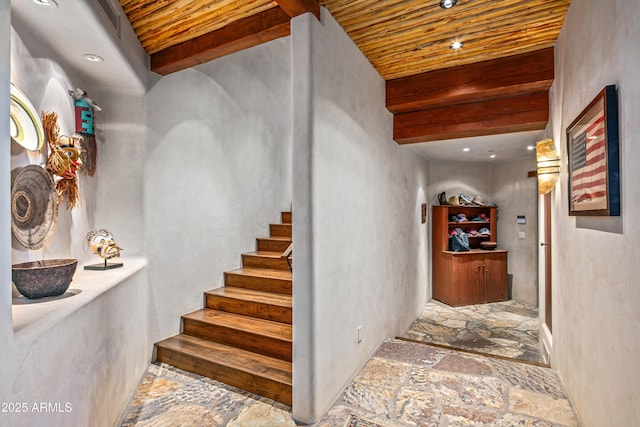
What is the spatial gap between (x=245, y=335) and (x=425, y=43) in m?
2.81

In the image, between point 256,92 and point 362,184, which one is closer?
point 362,184

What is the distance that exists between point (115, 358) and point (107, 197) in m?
1.34

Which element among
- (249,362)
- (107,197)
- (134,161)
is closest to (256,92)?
(134,161)

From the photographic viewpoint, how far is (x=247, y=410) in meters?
2.22

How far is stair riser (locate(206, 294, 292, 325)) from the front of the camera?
9.69 feet

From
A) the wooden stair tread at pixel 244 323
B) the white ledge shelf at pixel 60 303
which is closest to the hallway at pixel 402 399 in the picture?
the wooden stair tread at pixel 244 323

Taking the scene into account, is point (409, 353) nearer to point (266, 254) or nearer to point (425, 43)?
point (266, 254)

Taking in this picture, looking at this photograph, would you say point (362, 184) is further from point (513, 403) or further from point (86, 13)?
point (86, 13)

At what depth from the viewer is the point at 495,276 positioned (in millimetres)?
5871

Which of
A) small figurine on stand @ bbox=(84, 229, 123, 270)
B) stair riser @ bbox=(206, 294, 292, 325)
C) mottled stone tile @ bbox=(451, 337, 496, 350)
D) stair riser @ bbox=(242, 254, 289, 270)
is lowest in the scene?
mottled stone tile @ bbox=(451, 337, 496, 350)

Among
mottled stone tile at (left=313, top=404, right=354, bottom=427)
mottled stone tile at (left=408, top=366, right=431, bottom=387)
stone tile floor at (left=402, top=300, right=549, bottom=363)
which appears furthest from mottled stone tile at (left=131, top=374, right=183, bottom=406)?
stone tile floor at (left=402, top=300, right=549, bottom=363)

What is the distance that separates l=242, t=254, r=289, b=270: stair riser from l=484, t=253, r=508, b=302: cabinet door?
3.96 metres

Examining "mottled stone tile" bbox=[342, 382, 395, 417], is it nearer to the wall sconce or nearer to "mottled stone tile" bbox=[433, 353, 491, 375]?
"mottled stone tile" bbox=[433, 353, 491, 375]

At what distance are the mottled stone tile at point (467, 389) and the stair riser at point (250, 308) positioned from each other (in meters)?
1.29
